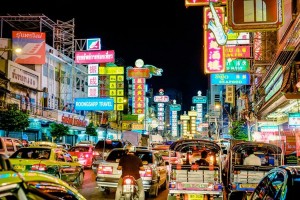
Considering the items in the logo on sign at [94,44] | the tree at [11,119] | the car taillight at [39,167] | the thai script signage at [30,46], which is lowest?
the car taillight at [39,167]

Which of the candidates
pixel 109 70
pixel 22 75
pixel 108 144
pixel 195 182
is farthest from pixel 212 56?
pixel 109 70

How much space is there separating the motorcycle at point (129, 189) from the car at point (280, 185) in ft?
17.4

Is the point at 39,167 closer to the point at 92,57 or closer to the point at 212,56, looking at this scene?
the point at 212,56

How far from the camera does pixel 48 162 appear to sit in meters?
14.0

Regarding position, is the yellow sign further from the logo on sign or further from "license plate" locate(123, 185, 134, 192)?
"license plate" locate(123, 185, 134, 192)

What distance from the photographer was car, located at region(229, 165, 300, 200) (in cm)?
410

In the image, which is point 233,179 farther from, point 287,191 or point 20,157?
point 287,191

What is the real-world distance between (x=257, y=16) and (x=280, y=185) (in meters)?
8.13

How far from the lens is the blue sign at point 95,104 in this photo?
4606 cm

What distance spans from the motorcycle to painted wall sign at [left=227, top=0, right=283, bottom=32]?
16.1 feet

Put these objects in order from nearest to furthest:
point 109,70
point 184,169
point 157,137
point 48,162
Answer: point 184,169 → point 48,162 → point 109,70 → point 157,137

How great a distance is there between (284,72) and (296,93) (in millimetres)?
1210

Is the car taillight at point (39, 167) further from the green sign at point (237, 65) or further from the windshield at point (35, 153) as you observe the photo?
the green sign at point (237, 65)

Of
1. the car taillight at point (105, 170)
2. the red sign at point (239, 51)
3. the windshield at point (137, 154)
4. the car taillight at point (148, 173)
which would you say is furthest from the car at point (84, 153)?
the car taillight at point (148, 173)
